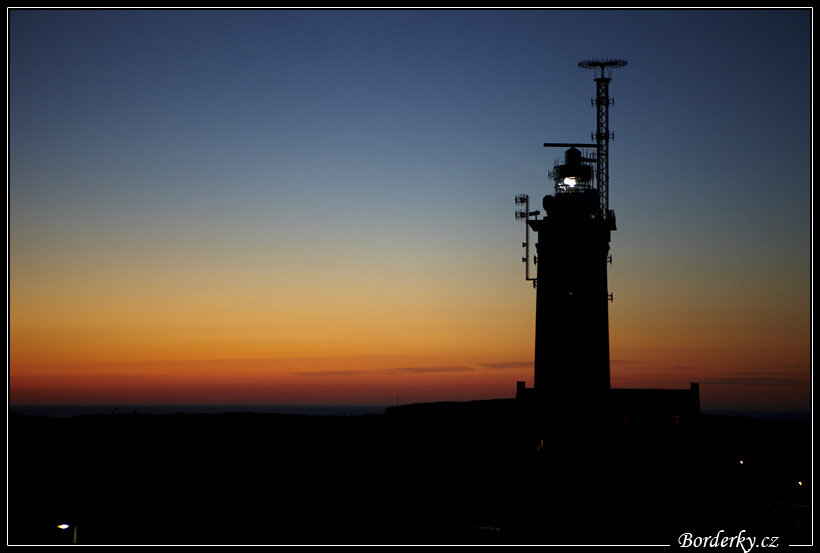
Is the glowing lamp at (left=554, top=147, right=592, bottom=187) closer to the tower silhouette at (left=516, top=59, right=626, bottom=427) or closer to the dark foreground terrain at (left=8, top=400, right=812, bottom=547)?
the tower silhouette at (left=516, top=59, right=626, bottom=427)

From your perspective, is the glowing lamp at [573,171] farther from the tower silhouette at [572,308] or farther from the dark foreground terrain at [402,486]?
the dark foreground terrain at [402,486]

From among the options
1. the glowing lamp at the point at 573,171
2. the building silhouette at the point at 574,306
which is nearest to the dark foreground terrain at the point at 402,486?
the building silhouette at the point at 574,306

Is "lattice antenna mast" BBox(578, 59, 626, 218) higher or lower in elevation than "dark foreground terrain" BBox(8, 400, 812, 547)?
higher

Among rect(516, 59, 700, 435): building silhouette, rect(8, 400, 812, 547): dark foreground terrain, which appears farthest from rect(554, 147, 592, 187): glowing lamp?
rect(8, 400, 812, 547): dark foreground terrain

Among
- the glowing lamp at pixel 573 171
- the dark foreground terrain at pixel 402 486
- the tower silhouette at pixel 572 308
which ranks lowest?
the dark foreground terrain at pixel 402 486

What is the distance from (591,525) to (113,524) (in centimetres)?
1527

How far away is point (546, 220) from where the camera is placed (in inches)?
1336

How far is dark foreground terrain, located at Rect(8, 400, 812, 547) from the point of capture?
22188 mm

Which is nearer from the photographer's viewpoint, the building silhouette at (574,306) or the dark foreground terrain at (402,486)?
the dark foreground terrain at (402,486)

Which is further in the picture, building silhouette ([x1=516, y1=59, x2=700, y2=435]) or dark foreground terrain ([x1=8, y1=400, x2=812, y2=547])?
building silhouette ([x1=516, y1=59, x2=700, y2=435])

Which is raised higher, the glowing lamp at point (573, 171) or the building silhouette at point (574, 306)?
the glowing lamp at point (573, 171)

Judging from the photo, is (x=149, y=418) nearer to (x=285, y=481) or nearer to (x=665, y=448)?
(x=285, y=481)

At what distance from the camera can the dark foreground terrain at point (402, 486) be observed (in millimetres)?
22188

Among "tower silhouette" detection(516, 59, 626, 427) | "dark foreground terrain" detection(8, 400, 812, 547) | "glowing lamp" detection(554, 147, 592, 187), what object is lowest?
"dark foreground terrain" detection(8, 400, 812, 547)
